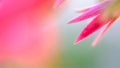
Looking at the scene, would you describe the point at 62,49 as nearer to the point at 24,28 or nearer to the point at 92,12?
the point at 24,28

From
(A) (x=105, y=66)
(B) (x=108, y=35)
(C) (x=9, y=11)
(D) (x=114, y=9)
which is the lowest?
(D) (x=114, y=9)

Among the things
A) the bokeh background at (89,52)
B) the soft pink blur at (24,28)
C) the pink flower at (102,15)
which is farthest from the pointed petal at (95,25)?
the bokeh background at (89,52)

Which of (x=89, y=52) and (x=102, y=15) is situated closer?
(x=102, y=15)

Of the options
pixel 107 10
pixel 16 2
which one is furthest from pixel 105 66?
pixel 107 10

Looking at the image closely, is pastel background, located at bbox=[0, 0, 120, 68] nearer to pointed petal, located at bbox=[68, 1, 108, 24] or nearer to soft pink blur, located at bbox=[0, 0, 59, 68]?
soft pink blur, located at bbox=[0, 0, 59, 68]

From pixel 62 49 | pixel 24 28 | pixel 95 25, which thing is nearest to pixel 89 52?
pixel 62 49

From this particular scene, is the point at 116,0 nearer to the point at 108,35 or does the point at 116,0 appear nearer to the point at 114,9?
the point at 114,9

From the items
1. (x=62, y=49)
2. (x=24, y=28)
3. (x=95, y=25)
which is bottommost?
(x=95, y=25)

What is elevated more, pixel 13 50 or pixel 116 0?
pixel 13 50

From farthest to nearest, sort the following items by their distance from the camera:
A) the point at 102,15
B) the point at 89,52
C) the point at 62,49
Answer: the point at 89,52 < the point at 62,49 < the point at 102,15
